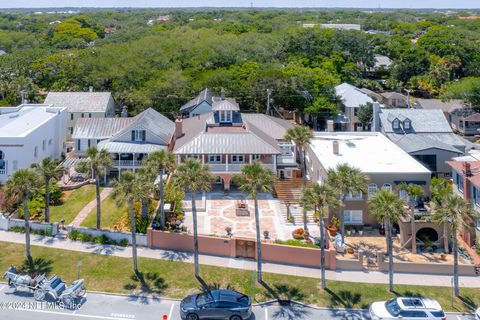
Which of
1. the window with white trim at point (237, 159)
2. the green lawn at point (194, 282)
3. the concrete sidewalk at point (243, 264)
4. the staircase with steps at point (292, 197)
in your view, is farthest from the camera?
the window with white trim at point (237, 159)

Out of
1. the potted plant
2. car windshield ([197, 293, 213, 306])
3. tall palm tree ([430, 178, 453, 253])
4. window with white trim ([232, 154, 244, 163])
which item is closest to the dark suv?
car windshield ([197, 293, 213, 306])

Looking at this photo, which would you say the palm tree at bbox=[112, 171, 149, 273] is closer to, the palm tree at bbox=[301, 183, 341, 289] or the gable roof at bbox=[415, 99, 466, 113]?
the palm tree at bbox=[301, 183, 341, 289]

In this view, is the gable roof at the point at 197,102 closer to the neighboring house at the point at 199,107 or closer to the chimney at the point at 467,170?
the neighboring house at the point at 199,107

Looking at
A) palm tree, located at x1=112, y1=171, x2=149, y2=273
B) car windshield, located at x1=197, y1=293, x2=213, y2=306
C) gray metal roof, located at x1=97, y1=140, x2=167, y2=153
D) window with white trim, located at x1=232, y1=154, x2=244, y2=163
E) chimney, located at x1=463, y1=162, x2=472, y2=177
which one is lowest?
car windshield, located at x1=197, y1=293, x2=213, y2=306

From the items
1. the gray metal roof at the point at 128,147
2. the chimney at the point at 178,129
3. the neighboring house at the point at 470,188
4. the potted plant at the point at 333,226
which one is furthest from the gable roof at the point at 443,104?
the gray metal roof at the point at 128,147

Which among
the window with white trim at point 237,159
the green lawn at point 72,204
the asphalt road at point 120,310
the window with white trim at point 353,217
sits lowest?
the asphalt road at point 120,310

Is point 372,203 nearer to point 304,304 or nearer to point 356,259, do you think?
point 356,259

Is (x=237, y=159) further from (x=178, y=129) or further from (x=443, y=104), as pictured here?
(x=443, y=104)

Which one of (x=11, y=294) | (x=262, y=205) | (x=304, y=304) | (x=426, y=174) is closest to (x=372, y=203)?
(x=304, y=304)
